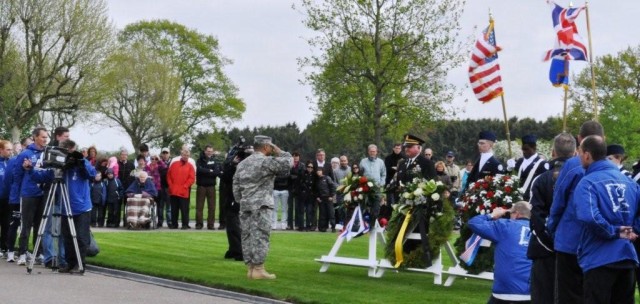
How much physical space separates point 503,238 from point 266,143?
219 inches

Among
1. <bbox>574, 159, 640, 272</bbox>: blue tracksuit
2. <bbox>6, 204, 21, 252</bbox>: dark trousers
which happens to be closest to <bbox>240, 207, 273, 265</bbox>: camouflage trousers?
<bbox>6, 204, 21, 252</bbox>: dark trousers

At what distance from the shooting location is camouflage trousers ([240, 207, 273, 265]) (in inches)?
634

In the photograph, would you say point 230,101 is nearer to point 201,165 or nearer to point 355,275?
point 201,165

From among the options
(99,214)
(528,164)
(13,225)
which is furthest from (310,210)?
(528,164)

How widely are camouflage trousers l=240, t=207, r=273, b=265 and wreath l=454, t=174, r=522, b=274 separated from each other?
288cm

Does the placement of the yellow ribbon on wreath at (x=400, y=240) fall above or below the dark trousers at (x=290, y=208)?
below

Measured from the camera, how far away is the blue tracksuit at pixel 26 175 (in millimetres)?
17984

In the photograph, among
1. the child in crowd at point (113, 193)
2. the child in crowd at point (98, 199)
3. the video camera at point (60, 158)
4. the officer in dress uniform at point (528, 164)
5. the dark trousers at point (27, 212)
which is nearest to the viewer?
the officer in dress uniform at point (528, 164)

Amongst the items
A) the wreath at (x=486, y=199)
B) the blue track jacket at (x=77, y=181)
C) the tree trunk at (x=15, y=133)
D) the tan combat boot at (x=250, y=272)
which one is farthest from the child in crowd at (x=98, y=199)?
the tree trunk at (x=15, y=133)

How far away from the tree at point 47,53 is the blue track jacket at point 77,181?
40701mm

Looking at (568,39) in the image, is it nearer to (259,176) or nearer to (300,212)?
(259,176)

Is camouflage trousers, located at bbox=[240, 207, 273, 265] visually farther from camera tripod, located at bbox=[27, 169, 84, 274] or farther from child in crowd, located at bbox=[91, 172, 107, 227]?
child in crowd, located at bbox=[91, 172, 107, 227]

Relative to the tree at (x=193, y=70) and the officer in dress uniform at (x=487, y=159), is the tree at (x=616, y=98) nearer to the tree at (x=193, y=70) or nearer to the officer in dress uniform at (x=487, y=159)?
the tree at (x=193, y=70)

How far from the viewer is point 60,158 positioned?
54.8 feet
